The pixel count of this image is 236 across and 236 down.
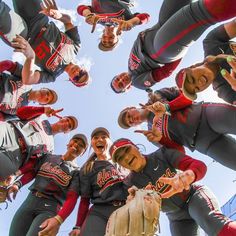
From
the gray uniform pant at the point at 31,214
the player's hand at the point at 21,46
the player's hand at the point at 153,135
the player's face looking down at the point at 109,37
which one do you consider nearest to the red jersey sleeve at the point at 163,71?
the player's face looking down at the point at 109,37

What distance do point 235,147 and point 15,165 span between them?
8.56 ft

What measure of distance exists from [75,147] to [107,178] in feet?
2.95

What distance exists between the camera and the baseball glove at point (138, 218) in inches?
76.0

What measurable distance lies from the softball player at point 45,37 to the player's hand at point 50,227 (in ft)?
6.28

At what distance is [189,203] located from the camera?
11.4ft

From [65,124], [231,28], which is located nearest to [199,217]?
[231,28]

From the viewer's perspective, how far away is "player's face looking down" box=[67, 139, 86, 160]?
470cm

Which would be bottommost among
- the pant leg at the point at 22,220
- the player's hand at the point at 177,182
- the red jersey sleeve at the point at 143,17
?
the pant leg at the point at 22,220

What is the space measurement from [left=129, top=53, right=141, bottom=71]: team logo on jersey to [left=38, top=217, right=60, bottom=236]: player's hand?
7.97 ft

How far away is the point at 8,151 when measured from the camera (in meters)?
4.18

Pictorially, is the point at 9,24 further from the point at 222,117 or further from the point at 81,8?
the point at 222,117

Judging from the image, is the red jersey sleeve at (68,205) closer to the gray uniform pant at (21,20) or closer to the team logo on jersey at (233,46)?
the gray uniform pant at (21,20)

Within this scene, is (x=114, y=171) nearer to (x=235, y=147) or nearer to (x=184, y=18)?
(x=235, y=147)

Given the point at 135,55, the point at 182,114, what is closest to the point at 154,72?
the point at 135,55
